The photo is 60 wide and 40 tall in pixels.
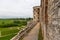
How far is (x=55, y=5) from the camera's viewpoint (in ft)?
7.48

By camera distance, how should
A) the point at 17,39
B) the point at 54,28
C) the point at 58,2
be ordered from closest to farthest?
1. the point at 58,2
2. the point at 54,28
3. the point at 17,39

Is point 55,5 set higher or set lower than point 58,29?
higher

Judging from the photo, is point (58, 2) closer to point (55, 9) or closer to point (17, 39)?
point (55, 9)

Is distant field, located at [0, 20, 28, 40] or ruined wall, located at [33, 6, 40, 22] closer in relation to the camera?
ruined wall, located at [33, 6, 40, 22]

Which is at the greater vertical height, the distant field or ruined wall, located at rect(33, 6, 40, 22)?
ruined wall, located at rect(33, 6, 40, 22)

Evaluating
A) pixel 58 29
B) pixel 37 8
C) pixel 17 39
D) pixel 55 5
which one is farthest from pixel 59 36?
pixel 37 8

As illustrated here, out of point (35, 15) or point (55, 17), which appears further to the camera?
point (35, 15)

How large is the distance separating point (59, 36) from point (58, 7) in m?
0.38

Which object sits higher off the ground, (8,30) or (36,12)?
(36,12)

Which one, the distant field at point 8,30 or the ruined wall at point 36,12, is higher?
the ruined wall at point 36,12

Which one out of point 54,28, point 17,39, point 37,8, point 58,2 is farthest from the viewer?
point 37,8

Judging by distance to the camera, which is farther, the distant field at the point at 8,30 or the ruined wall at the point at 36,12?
the distant field at the point at 8,30

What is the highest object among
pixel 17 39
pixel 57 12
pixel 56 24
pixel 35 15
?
pixel 57 12

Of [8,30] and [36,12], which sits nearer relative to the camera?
[36,12]
